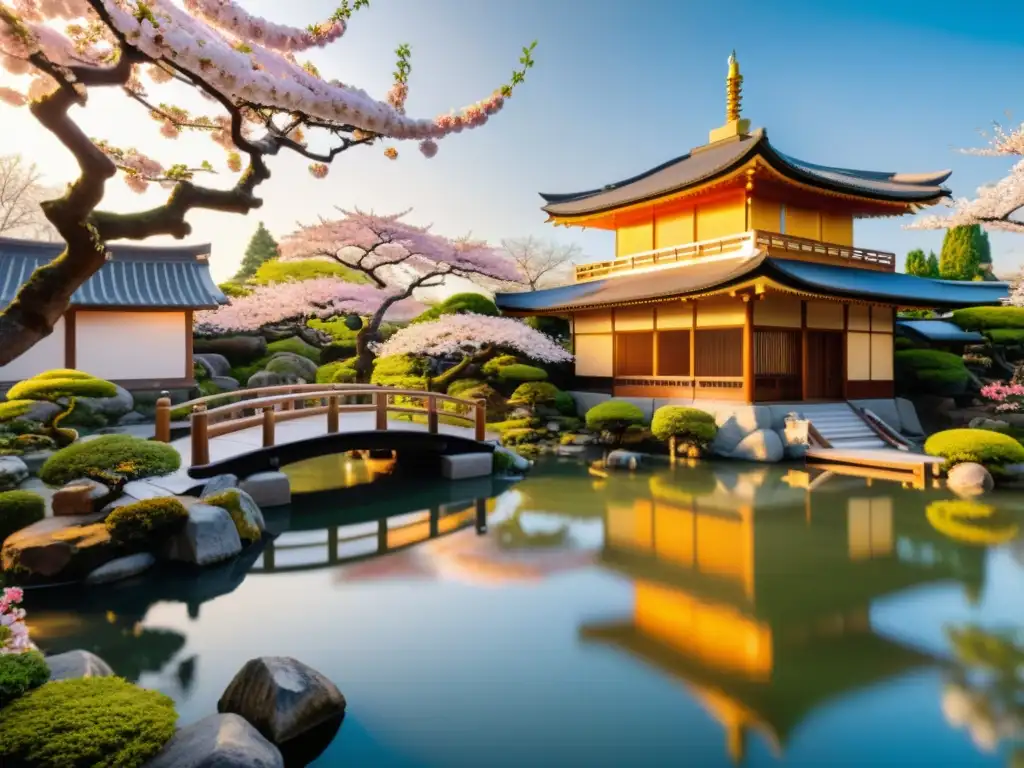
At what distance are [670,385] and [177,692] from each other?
15.5m

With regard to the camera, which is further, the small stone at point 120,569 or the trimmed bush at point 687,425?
the trimmed bush at point 687,425

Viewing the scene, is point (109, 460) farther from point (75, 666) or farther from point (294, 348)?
point (294, 348)

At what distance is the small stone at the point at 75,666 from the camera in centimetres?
419

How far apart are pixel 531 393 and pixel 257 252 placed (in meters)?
36.0

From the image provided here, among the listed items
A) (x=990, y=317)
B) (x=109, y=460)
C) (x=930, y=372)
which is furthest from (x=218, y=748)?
(x=990, y=317)

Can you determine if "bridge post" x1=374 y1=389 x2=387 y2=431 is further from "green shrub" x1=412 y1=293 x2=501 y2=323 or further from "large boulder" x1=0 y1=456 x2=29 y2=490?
"green shrub" x1=412 y1=293 x2=501 y2=323

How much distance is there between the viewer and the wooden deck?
1287cm

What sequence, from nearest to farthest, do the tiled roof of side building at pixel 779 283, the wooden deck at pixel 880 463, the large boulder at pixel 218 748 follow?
the large boulder at pixel 218 748 < the wooden deck at pixel 880 463 < the tiled roof of side building at pixel 779 283

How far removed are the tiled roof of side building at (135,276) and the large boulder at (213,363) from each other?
4184 millimetres

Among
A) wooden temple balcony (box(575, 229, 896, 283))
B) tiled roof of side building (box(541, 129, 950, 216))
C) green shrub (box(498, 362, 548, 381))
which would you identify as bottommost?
green shrub (box(498, 362, 548, 381))

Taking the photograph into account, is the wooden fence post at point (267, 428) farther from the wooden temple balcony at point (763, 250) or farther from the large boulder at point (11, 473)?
the wooden temple balcony at point (763, 250)

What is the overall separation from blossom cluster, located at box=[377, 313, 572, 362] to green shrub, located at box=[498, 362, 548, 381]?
1.48 ft

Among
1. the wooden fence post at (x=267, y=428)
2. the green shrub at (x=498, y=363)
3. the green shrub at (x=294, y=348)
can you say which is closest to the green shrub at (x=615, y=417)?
the green shrub at (x=498, y=363)

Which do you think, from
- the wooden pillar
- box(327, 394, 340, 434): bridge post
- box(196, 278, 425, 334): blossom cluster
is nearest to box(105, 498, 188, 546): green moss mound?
box(327, 394, 340, 434): bridge post
